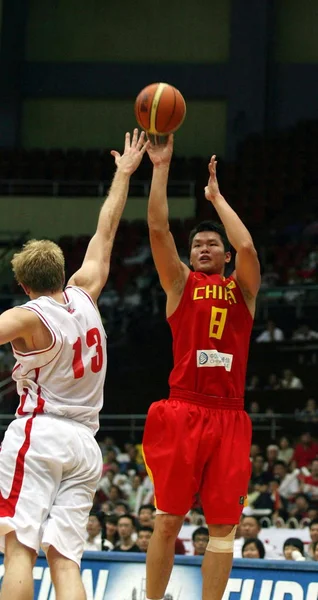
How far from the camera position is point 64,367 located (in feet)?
17.9

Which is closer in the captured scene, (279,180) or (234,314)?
(234,314)

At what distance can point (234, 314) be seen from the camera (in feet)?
22.3

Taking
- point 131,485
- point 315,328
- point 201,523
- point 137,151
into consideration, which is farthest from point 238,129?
point 137,151

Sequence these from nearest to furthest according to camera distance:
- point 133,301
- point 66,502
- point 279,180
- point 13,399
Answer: point 66,502 → point 13,399 → point 133,301 → point 279,180

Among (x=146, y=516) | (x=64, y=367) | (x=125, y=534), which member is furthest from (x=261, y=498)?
(x=64, y=367)

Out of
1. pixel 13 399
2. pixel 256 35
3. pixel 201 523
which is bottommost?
pixel 201 523

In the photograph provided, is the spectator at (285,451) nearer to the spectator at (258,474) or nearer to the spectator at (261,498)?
the spectator at (258,474)

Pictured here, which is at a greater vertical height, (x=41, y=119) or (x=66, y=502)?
(x=41, y=119)

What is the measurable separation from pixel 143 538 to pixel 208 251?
4.68 metres

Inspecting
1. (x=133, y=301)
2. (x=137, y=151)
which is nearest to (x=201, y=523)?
(x=137, y=151)

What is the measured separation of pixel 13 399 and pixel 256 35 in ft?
36.4

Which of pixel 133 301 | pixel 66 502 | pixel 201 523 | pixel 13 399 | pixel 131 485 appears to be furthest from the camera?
pixel 133 301

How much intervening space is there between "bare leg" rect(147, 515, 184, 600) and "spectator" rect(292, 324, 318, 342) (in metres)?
11.4

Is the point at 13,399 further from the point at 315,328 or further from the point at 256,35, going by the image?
the point at 256,35
